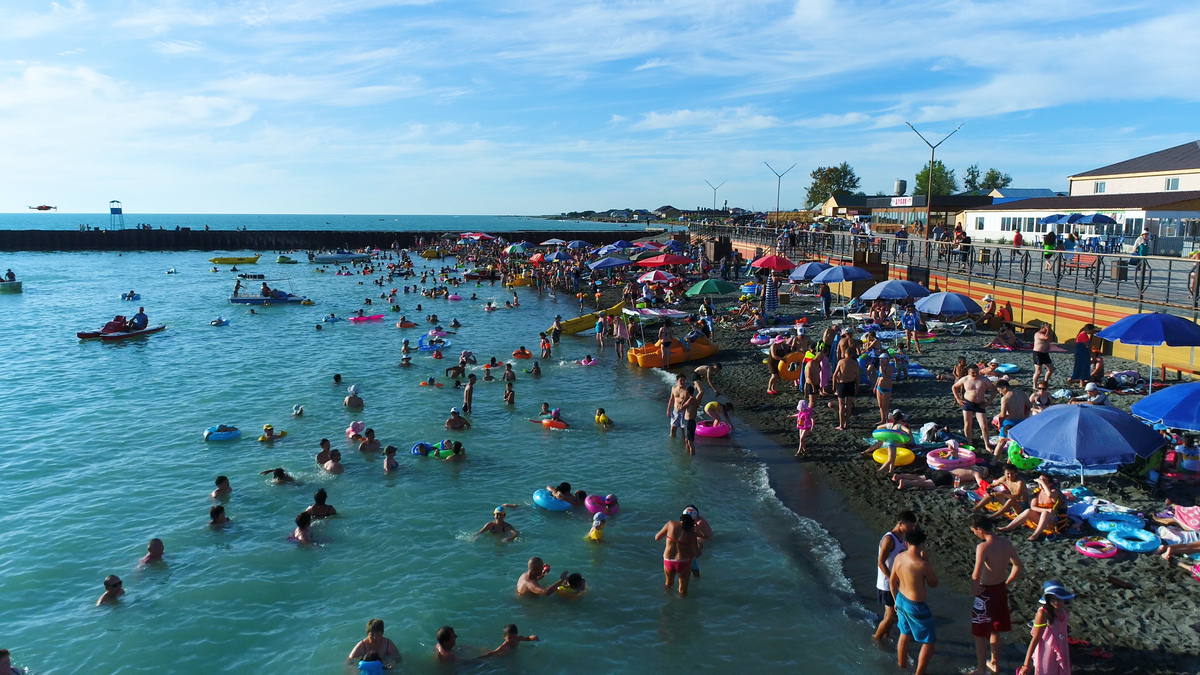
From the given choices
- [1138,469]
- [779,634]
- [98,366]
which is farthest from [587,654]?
[98,366]

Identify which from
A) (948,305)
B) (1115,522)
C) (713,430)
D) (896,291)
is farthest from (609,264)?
(1115,522)

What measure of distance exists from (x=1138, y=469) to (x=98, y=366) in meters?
30.7

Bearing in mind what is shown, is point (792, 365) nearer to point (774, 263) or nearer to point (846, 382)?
point (846, 382)

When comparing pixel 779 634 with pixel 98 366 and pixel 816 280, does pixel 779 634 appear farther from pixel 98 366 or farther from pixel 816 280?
pixel 98 366

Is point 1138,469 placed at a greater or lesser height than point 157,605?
greater

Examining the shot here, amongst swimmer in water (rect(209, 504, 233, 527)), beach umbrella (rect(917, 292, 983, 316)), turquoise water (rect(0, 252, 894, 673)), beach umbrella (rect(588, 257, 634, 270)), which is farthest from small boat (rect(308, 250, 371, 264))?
beach umbrella (rect(917, 292, 983, 316))

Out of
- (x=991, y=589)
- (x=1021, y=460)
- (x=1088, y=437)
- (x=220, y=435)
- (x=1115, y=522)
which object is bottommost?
(x=220, y=435)

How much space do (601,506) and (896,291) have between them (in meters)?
11.3

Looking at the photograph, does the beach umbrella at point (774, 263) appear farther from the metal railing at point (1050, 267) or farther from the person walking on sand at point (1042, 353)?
the person walking on sand at point (1042, 353)

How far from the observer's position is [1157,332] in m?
12.5

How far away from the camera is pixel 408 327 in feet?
107

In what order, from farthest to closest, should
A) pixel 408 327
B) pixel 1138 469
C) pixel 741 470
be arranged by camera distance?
pixel 408 327 → pixel 741 470 → pixel 1138 469

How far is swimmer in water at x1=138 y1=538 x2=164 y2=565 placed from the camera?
10836mm

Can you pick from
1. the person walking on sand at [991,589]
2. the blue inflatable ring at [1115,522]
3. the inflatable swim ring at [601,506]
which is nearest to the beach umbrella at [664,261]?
the inflatable swim ring at [601,506]
